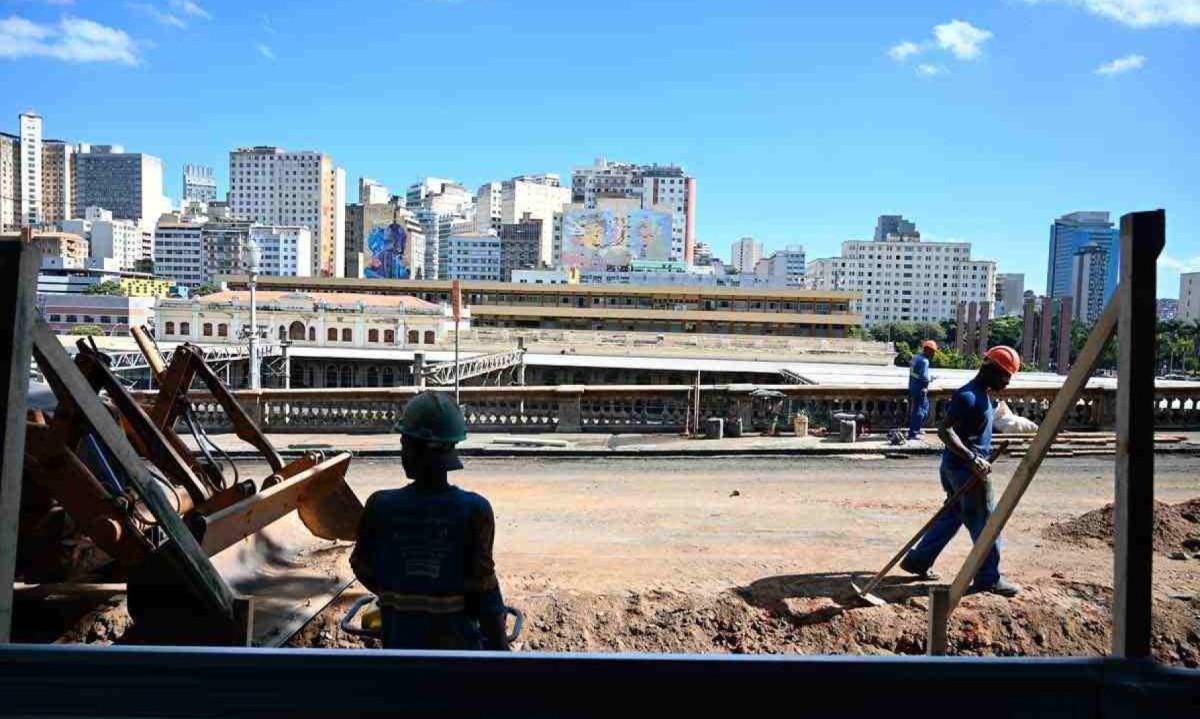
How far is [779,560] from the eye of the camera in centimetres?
763

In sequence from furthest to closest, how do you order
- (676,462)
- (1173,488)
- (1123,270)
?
1. (676,462)
2. (1173,488)
3. (1123,270)

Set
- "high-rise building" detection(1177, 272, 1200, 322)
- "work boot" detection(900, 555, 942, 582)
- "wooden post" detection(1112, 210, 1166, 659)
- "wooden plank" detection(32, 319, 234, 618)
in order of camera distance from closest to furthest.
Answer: "wooden post" detection(1112, 210, 1166, 659) < "wooden plank" detection(32, 319, 234, 618) < "work boot" detection(900, 555, 942, 582) < "high-rise building" detection(1177, 272, 1200, 322)

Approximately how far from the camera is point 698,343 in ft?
243

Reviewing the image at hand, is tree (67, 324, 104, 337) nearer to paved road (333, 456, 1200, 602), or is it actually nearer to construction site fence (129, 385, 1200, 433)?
construction site fence (129, 385, 1200, 433)

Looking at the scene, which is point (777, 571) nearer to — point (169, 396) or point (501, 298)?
point (169, 396)

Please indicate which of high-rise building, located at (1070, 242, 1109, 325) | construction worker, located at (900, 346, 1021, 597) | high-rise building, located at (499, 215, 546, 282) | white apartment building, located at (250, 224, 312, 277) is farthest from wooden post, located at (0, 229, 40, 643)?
high-rise building, located at (1070, 242, 1109, 325)

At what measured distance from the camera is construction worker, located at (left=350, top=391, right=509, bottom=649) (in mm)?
3141

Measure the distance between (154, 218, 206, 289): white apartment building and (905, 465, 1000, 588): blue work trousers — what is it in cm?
20560

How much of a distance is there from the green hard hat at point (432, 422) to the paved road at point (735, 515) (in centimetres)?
364

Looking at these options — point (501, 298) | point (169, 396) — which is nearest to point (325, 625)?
point (169, 396)

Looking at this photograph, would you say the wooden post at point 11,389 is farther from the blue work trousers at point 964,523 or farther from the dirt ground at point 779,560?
the blue work trousers at point 964,523

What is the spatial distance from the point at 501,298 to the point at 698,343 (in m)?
39.2

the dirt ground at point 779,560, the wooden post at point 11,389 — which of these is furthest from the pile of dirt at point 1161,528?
the wooden post at point 11,389

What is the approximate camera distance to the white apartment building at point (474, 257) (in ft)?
639
